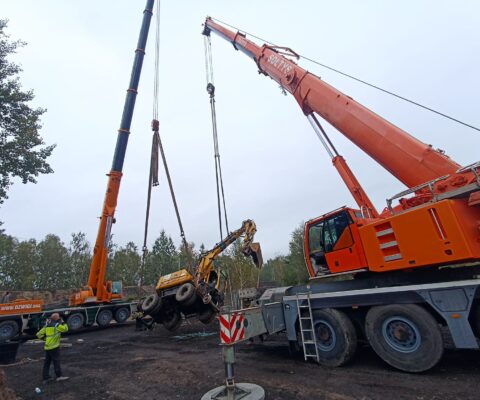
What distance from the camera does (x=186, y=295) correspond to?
11.7 metres

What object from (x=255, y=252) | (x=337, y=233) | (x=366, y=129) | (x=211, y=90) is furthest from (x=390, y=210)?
(x=211, y=90)

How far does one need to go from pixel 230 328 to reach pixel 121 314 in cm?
1452

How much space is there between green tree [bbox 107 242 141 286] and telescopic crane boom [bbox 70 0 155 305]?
39183 millimetres

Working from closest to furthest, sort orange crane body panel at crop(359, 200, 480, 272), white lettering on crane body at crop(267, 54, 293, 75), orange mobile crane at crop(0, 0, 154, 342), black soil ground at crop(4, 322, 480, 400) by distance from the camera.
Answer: black soil ground at crop(4, 322, 480, 400) → orange crane body panel at crop(359, 200, 480, 272) → white lettering on crane body at crop(267, 54, 293, 75) → orange mobile crane at crop(0, 0, 154, 342)

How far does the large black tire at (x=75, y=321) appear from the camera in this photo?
15.6m

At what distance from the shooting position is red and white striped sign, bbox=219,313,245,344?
559 cm

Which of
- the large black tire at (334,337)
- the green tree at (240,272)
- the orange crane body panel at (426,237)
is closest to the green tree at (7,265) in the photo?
the green tree at (240,272)

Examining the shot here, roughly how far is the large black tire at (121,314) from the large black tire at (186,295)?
771 centimetres

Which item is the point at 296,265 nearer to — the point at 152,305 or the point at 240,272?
the point at 240,272

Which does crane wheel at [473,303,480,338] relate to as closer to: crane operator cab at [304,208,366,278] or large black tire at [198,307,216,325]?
crane operator cab at [304,208,366,278]

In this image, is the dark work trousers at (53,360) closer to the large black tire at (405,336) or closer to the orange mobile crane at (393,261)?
the orange mobile crane at (393,261)

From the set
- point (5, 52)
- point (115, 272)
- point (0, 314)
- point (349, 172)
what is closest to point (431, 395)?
point (349, 172)

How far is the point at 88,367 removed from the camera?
8.44 m

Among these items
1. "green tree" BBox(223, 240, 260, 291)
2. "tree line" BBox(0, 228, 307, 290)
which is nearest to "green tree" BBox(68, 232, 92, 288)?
"tree line" BBox(0, 228, 307, 290)
